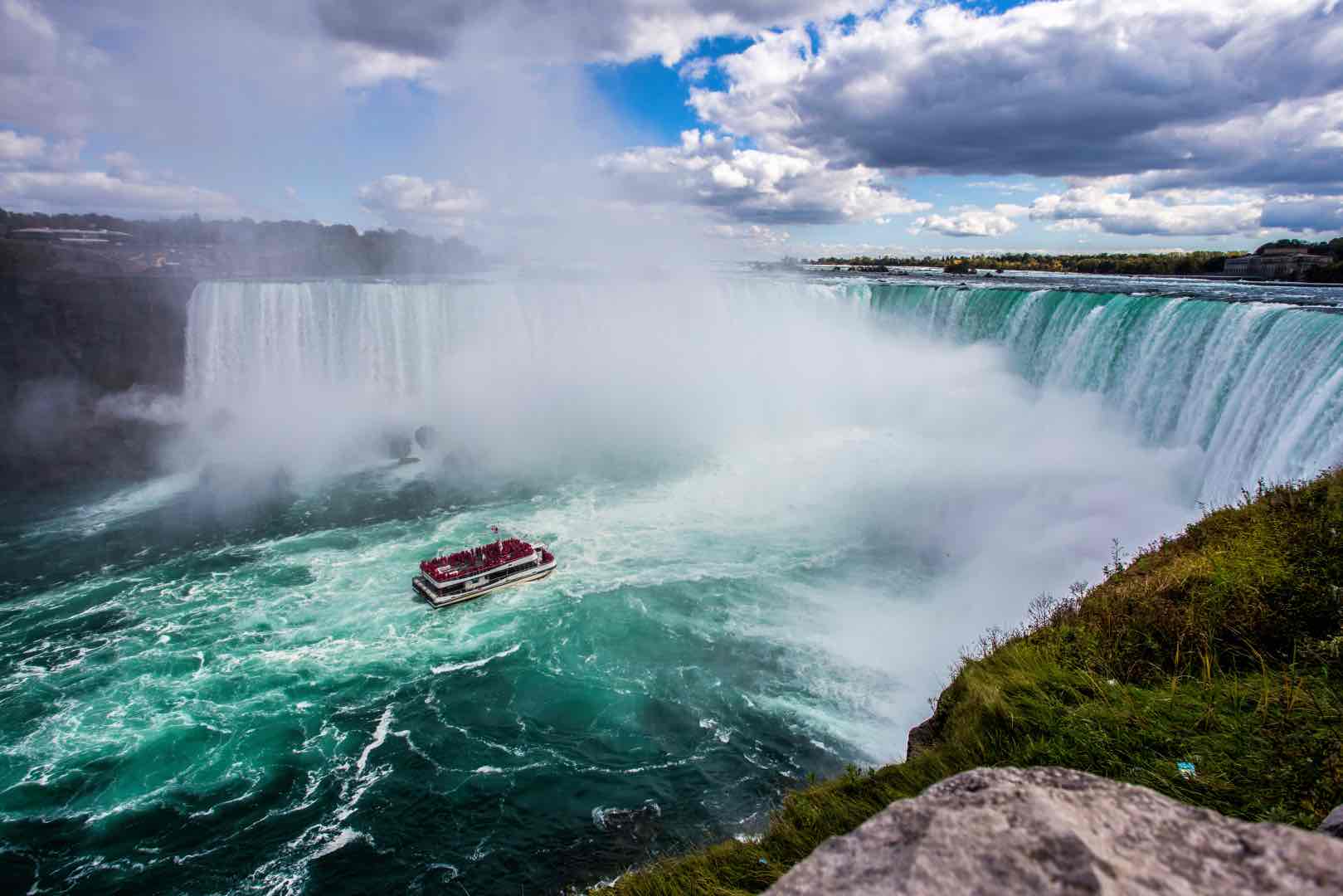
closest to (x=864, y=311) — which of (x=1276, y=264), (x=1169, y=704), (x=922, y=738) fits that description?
(x=1276, y=264)

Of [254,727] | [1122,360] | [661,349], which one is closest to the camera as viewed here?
[254,727]

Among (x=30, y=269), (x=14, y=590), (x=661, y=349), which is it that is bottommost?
(x=14, y=590)

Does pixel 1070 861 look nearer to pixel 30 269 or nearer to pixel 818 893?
pixel 818 893

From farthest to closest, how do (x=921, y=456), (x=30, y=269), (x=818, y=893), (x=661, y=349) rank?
(x=661, y=349) < (x=30, y=269) < (x=921, y=456) < (x=818, y=893)

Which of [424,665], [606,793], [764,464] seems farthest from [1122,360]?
[424,665]

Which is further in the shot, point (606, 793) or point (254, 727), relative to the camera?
point (254, 727)

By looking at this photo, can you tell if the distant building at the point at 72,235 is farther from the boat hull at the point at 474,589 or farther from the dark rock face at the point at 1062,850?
the dark rock face at the point at 1062,850
